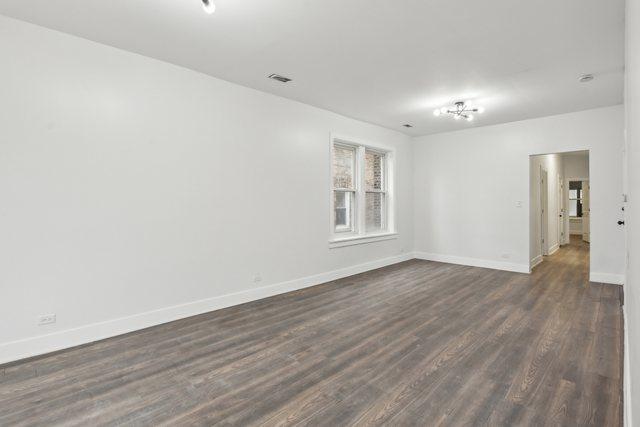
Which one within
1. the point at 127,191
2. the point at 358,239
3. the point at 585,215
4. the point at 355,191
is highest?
the point at 355,191

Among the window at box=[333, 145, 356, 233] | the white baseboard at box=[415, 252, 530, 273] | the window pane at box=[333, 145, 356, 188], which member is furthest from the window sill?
the white baseboard at box=[415, 252, 530, 273]

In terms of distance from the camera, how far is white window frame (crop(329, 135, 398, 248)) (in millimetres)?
5309

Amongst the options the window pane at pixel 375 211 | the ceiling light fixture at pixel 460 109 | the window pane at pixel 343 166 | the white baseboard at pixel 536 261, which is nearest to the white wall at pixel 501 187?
the white baseboard at pixel 536 261

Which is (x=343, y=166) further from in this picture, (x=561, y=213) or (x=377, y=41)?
(x=561, y=213)

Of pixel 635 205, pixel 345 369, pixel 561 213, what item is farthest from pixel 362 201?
pixel 561 213

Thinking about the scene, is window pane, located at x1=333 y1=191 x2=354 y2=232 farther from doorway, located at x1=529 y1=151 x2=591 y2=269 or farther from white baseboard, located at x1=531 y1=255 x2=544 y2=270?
white baseboard, located at x1=531 y1=255 x2=544 y2=270

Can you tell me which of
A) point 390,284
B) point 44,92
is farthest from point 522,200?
point 44,92

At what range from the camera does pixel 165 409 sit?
1.98 meters

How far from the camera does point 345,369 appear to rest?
2441 millimetres

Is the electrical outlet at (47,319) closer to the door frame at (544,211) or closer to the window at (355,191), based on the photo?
the window at (355,191)

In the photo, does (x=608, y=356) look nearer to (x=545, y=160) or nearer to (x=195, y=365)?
(x=195, y=365)

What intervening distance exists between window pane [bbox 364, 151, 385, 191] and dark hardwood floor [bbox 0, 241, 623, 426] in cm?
284

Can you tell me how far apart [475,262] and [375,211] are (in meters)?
2.18

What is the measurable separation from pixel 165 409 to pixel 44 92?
2.72 meters
